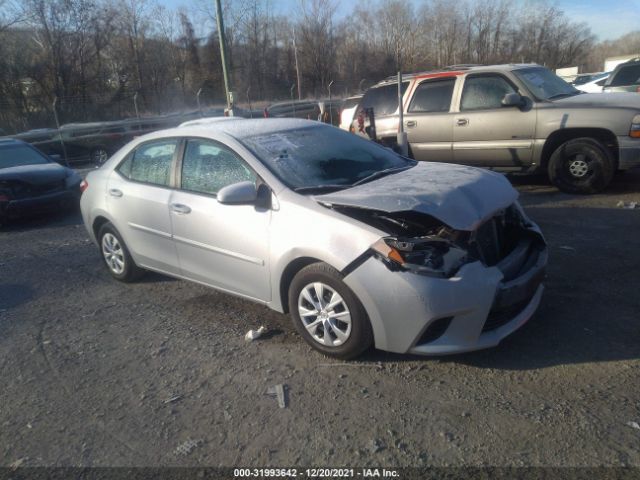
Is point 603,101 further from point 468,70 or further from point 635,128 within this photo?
point 468,70

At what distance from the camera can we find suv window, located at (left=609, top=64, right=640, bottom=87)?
501 inches

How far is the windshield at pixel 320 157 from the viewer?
391 cm

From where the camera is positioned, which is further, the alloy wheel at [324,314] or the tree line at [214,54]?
the tree line at [214,54]

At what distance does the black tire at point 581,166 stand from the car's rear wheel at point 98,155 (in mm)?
15101

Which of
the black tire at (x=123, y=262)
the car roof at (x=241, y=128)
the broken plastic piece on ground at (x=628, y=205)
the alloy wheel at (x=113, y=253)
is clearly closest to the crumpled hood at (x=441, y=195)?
the car roof at (x=241, y=128)

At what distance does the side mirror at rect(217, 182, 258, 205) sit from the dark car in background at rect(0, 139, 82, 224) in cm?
627

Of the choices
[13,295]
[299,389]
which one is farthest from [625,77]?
[13,295]

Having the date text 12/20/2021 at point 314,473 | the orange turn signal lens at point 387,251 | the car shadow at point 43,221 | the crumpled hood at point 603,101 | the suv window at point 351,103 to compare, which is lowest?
the car shadow at point 43,221

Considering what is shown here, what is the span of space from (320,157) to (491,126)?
4.62m

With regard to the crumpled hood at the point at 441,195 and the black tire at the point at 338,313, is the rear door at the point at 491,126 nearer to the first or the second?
the crumpled hood at the point at 441,195

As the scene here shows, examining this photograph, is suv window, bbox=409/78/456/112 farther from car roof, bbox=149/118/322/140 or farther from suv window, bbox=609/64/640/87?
suv window, bbox=609/64/640/87

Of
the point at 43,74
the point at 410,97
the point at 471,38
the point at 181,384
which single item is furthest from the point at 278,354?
the point at 471,38

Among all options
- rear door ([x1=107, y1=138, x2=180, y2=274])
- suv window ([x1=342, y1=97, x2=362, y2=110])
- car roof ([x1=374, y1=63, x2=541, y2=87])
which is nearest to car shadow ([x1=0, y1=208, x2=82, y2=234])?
rear door ([x1=107, y1=138, x2=180, y2=274])

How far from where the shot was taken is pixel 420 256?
310 cm
